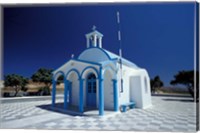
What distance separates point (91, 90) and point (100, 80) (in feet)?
6.24

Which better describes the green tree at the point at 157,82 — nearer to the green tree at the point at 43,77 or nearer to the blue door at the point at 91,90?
the blue door at the point at 91,90

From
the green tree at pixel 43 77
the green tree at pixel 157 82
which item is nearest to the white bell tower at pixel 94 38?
the green tree at pixel 157 82

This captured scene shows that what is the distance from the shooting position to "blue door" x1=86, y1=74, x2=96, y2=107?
8.97 m

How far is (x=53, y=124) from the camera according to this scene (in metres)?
6.32

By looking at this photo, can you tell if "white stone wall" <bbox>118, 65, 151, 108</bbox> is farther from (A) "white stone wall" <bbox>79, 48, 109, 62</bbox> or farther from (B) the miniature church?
(A) "white stone wall" <bbox>79, 48, 109, 62</bbox>

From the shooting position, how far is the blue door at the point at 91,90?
29.4 feet

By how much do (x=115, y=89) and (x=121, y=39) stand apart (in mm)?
2154

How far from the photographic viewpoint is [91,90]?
9086 mm

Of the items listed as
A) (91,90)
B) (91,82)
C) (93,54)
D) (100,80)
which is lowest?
(91,90)

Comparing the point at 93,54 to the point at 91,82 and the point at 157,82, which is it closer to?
the point at 91,82

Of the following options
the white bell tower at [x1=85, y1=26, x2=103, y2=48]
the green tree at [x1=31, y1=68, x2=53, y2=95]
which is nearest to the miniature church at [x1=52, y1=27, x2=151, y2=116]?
the white bell tower at [x1=85, y1=26, x2=103, y2=48]

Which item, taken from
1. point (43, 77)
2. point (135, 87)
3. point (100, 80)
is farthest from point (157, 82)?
point (43, 77)

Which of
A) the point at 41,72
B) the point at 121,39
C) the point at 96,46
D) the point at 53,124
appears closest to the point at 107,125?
the point at 53,124

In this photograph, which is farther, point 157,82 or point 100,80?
point 157,82
